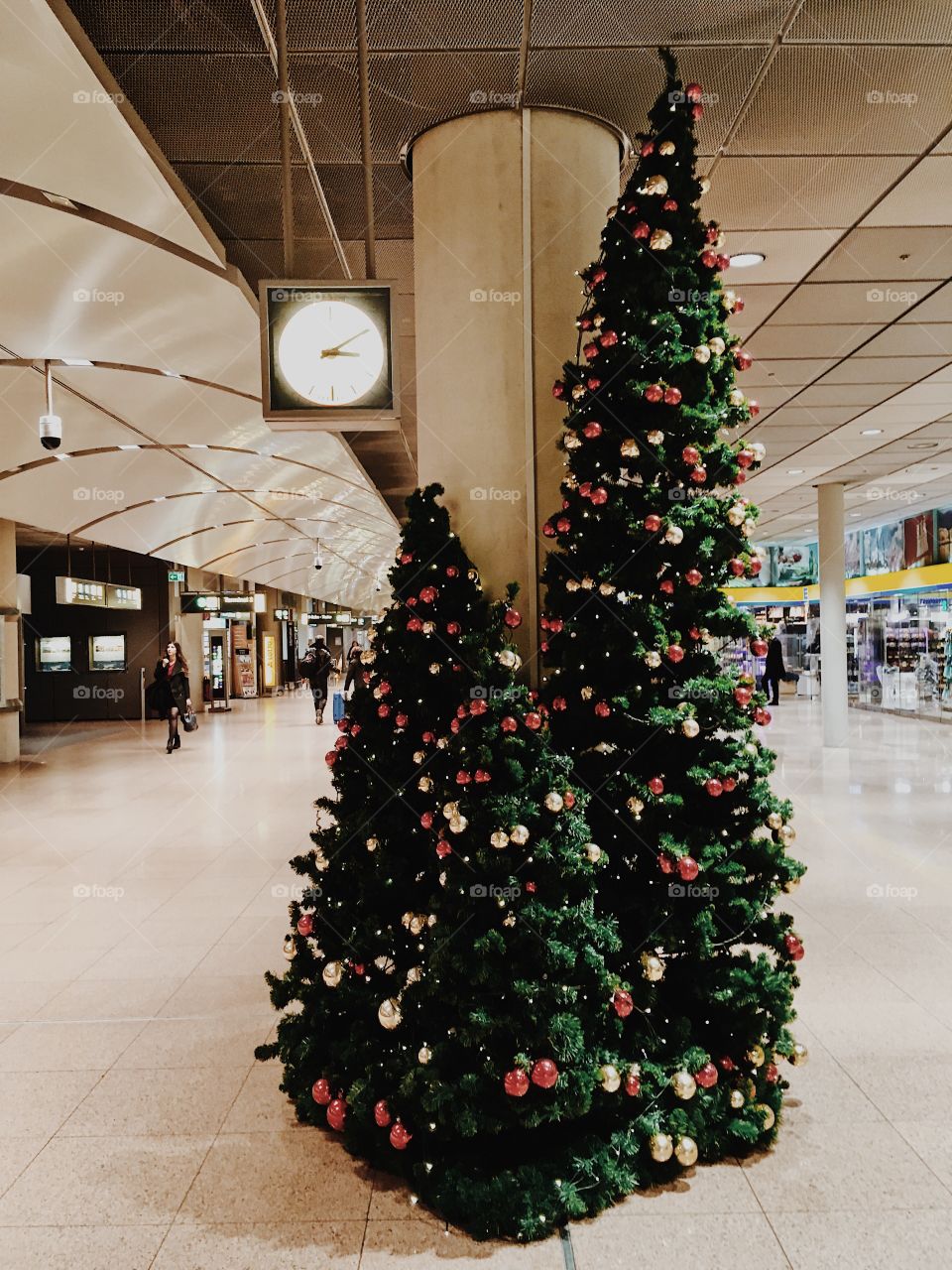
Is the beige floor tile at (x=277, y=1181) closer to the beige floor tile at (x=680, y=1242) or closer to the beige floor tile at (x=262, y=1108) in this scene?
the beige floor tile at (x=262, y=1108)

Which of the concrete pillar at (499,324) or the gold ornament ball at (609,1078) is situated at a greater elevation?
the concrete pillar at (499,324)

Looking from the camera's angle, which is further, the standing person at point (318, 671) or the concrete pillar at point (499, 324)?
the standing person at point (318, 671)

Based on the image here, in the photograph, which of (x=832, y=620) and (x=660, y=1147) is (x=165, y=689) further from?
(x=660, y=1147)

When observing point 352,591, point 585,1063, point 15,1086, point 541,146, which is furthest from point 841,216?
point 352,591

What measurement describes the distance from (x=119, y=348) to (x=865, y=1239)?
7271mm

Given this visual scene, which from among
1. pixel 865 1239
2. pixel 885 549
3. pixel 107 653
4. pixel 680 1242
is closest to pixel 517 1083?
pixel 680 1242

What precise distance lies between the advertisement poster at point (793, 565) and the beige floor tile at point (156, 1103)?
29.6m

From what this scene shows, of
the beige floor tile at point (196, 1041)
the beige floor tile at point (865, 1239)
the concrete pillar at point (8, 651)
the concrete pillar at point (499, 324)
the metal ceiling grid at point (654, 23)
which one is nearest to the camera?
the beige floor tile at point (865, 1239)

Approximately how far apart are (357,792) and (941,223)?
493cm

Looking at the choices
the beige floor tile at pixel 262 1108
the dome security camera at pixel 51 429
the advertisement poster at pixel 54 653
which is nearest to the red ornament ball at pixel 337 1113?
the beige floor tile at pixel 262 1108

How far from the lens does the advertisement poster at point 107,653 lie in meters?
21.7

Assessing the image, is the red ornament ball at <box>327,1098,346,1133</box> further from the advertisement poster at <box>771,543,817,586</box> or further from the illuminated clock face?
the advertisement poster at <box>771,543,817,586</box>

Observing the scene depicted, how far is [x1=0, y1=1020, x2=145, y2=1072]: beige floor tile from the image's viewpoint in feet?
12.3

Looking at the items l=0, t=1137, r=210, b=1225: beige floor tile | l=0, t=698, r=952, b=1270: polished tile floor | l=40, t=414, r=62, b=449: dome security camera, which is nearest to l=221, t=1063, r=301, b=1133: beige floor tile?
l=0, t=698, r=952, b=1270: polished tile floor
